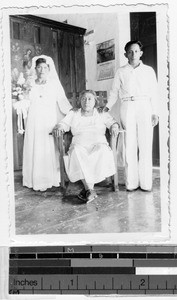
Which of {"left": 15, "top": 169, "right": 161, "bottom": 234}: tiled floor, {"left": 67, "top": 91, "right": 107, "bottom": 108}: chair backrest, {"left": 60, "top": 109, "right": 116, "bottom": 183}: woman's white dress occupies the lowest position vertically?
{"left": 15, "top": 169, "right": 161, "bottom": 234}: tiled floor

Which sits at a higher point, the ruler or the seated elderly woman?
the seated elderly woman

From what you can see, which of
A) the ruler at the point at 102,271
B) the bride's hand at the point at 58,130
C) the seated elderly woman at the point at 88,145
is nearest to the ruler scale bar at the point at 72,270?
the ruler at the point at 102,271

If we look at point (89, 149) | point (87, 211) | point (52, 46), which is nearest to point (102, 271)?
point (87, 211)

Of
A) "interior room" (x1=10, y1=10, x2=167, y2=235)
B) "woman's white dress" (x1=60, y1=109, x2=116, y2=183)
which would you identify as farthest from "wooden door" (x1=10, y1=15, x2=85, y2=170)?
"woman's white dress" (x1=60, y1=109, x2=116, y2=183)

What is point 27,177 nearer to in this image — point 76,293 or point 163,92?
point 76,293

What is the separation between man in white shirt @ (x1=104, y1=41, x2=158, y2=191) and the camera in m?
1.22

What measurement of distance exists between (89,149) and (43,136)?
0.52ft

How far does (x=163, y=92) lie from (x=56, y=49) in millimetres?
374

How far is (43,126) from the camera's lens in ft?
4.09

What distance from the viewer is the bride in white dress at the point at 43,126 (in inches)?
48.6

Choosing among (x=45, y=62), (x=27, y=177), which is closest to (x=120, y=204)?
(x=27, y=177)

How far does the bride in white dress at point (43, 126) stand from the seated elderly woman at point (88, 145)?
0.11 feet

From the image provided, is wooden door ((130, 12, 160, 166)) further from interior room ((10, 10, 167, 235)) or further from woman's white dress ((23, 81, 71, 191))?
woman's white dress ((23, 81, 71, 191))

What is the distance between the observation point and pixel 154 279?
1.25 meters
